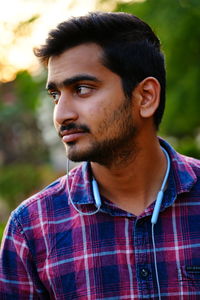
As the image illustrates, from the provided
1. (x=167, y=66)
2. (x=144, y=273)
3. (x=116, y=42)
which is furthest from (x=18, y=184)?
(x=144, y=273)

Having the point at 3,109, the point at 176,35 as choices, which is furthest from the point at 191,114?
the point at 3,109

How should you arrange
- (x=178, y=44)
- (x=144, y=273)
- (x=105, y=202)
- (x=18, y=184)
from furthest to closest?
(x=18, y=184) → (x=178, y=44) → (x=105, y=202) → (x=144, y=273)

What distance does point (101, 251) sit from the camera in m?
2.80

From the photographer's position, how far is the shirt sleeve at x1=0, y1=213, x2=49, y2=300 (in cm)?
281

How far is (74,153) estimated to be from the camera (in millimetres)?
2768

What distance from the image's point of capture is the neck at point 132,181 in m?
2.91

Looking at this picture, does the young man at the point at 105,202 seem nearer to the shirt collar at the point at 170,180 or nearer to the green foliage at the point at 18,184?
the shirt collar at the point at 170,180

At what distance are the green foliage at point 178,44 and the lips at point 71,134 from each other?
196 inches

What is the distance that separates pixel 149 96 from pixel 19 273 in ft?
3.42

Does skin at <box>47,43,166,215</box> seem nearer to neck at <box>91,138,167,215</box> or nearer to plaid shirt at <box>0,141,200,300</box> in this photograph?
neck at <box>91,138,167,215</box>

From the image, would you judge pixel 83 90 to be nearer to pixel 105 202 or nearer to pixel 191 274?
pixel 105 202

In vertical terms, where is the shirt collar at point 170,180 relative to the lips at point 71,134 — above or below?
below

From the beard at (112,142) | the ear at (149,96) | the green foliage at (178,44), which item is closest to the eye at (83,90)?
the beard at (112,142)

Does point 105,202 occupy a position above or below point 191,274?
above
